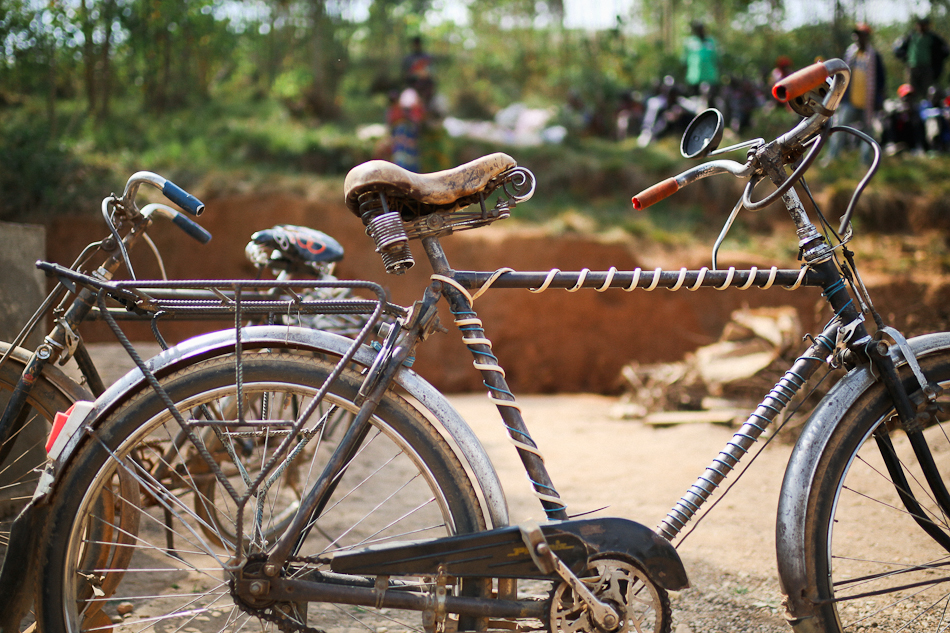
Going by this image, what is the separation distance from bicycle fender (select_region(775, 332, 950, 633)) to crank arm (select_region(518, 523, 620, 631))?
1.45 ft

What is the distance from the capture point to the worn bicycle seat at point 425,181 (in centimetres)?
152

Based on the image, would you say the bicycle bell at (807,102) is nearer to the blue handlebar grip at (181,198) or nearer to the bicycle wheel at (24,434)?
the blue handlebar grip at (181,198)

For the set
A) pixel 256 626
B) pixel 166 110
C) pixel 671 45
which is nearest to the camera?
pixel 256 626

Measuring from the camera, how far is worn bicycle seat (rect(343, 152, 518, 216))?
5.00 feet

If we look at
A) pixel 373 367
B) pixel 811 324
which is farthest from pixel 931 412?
pixel 811 324

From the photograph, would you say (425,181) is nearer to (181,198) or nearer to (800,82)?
(181,198)

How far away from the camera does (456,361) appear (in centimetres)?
748

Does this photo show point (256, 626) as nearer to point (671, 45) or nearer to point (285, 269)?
point (285, 269)

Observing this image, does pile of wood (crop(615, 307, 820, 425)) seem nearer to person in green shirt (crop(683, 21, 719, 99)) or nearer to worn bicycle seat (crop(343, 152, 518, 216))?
worn bicycle seat (crop(343, 152, 518, 216))

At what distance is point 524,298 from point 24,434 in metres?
5.78

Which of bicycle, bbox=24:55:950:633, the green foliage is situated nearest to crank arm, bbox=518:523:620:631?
bicycle, bbox=24:55:950:633

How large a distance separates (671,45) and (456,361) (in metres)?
14.8

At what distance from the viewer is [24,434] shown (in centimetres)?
218

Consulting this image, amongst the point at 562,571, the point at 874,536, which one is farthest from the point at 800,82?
the point at 874,536
